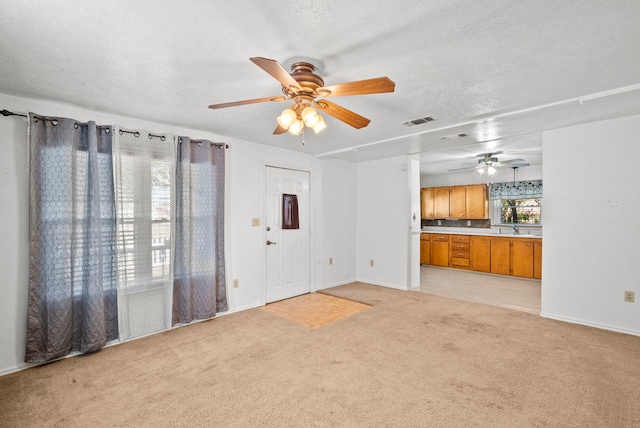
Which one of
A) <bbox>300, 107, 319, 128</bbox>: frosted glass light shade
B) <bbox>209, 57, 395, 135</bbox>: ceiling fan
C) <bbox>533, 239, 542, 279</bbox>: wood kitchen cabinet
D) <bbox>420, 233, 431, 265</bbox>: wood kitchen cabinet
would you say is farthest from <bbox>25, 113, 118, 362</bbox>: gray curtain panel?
<bbox>533, 239, 542, 279</bbox>: wood kitchen cabinet

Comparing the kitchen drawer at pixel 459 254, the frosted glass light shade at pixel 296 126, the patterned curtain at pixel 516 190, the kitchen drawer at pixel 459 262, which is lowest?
the kitchen drawer at pixel 459 262

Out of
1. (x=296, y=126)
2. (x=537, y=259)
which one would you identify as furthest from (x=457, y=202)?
(x=296, y=126)

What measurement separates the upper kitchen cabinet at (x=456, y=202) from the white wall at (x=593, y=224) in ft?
11.1

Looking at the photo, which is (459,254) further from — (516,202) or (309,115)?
(309,115)

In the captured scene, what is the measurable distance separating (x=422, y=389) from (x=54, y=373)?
304 cm

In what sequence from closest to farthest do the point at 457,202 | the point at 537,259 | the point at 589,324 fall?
the point at 589,324 < the point at 537,259 < the point at 457,202

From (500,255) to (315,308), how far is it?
4311 millimetres

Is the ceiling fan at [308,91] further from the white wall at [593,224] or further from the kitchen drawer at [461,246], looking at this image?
the kitchen drawer at [461,246]

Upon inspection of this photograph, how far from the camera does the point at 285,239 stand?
16.0ft

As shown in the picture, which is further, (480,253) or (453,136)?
(480,253)

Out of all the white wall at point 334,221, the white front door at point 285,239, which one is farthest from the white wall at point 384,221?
the white front door at point 285,239

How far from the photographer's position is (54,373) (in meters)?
2.62

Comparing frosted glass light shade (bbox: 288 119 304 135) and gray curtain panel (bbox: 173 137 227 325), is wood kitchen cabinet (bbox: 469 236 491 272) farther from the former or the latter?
frosted glass light shade (bbox: 288 119 304 135)

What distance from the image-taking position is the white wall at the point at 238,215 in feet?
8.71
